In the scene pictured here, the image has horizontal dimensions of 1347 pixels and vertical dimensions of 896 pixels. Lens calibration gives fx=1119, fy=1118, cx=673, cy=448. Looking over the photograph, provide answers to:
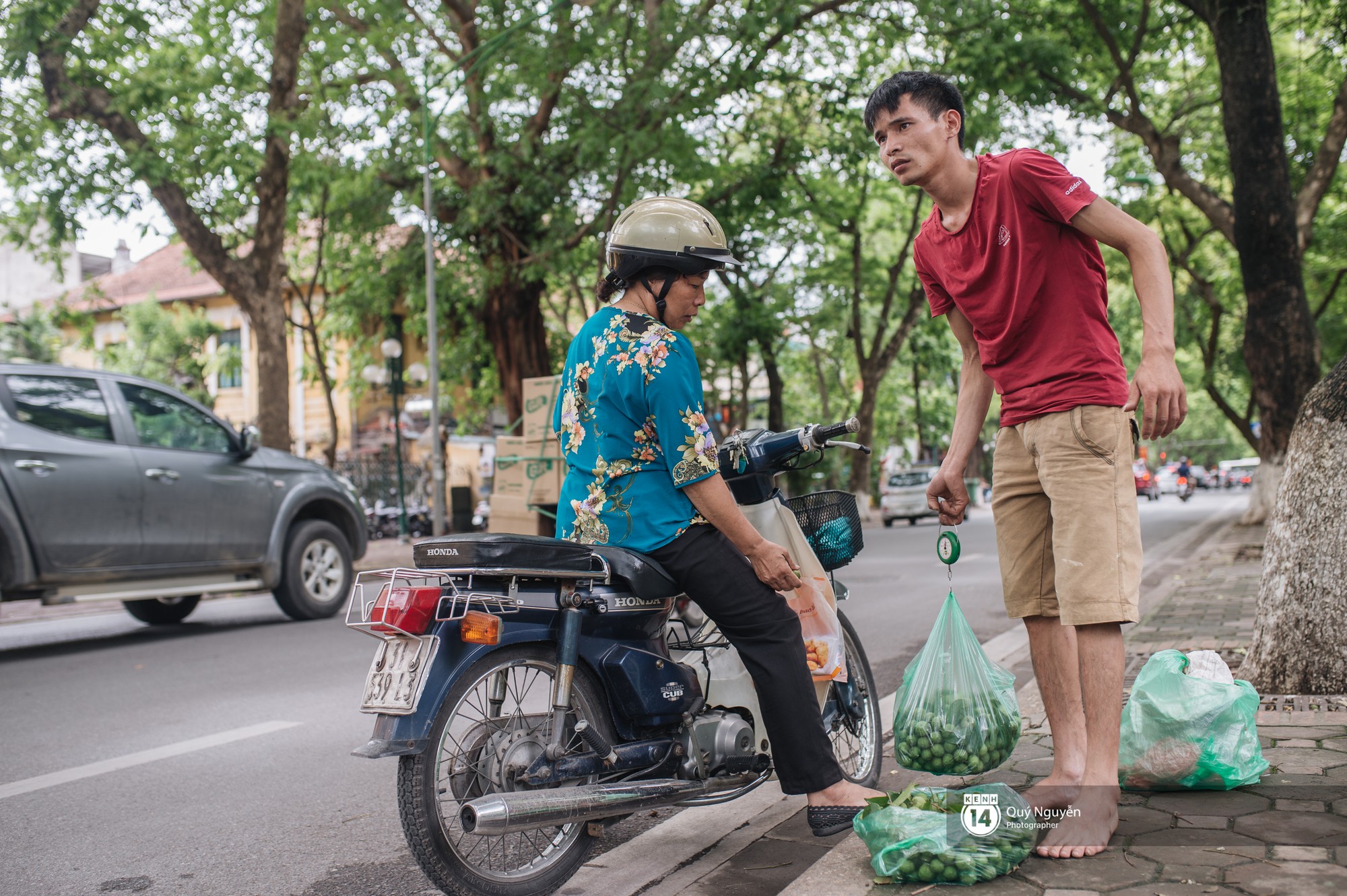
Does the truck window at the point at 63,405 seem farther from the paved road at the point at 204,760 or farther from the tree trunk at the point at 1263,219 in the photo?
the tree trunk at the point at 1263,219

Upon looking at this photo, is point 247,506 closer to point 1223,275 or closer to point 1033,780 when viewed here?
point 1033,780

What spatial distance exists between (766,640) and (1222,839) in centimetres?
128

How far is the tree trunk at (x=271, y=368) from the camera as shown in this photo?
13.6m

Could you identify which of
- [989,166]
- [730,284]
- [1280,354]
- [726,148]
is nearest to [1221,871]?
[989,166]

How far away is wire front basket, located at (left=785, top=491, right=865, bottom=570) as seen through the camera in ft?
11.7

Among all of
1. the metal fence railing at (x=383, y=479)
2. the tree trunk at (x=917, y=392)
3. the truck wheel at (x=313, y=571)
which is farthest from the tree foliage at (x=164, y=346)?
the truck wheel at (x=313, y=571)

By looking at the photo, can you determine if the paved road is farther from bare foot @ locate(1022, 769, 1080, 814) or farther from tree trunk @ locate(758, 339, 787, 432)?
tree trunk @ locate(758, 339, 787, 432)

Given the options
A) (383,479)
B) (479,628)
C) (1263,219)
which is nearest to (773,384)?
(383,479)

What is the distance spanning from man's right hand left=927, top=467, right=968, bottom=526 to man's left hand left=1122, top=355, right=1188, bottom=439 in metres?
0.79

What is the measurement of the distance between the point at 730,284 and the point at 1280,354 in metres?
13.4

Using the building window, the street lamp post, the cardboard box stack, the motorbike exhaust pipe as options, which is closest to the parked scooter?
the street lamp post

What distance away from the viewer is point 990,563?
43.5ft

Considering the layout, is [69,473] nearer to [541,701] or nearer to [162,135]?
[541,701]

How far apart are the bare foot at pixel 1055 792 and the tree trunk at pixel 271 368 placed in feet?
39.1
